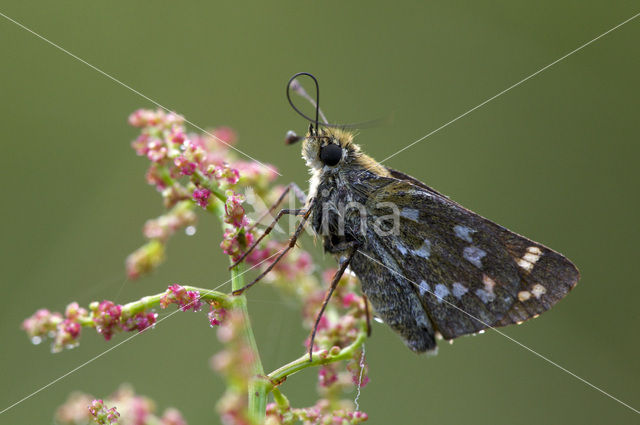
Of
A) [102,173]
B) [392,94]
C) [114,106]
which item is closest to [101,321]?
[102,173]

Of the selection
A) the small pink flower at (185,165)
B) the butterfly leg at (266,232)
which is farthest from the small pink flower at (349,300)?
the small pink flower at (185,165)

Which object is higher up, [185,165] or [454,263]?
[185,165]

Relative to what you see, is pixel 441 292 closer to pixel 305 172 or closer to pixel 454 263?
pixel 454 263

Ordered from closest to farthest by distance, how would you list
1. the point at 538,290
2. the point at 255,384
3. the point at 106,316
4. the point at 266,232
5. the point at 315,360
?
the point at 255,384
the point at 106,316
the point at 315,360
the point at 266,232
the point at 538,290

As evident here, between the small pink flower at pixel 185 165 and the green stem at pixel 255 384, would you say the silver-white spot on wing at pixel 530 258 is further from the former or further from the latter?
the small pink flower at pixel 185 165

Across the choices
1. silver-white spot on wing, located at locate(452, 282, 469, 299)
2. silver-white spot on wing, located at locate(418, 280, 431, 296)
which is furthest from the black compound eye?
silver-white spot on wing, located at locate(452, 282, 469, 299)

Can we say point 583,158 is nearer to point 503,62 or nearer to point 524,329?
point 503,62

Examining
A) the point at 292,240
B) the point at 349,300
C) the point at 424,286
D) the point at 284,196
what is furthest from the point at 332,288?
the point at 284,196
